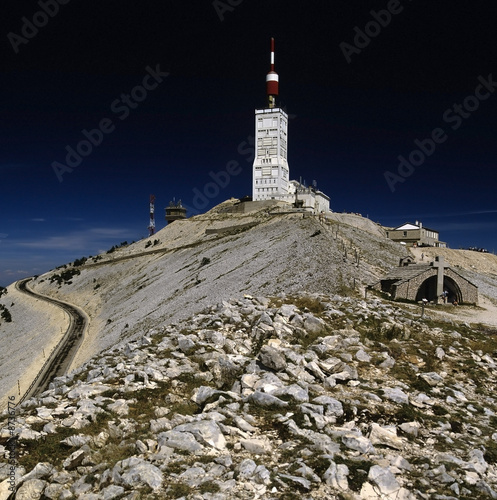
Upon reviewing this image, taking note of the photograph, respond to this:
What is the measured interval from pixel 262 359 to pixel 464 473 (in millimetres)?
6650

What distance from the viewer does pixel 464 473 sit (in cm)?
895

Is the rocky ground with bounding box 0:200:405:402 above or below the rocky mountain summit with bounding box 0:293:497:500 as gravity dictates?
above

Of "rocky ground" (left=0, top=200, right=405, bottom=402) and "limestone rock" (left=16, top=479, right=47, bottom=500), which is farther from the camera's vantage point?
"rocky ground" (left=0, top=200, right=405, bottom=402)

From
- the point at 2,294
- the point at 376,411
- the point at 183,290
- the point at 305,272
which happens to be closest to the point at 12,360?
the point at 183,290

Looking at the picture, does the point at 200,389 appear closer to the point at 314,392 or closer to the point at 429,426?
the point at 314,392

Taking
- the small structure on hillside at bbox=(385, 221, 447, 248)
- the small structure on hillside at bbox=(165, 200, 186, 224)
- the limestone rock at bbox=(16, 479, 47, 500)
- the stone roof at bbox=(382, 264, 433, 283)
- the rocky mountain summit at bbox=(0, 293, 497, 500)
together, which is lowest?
the limestone rock at bbox=(16, 479, 47, 500)

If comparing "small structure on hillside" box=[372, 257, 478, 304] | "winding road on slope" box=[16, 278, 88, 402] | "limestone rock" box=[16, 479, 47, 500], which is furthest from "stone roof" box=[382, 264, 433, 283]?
"winding road on slope" box=[16, 278, 88, 402]

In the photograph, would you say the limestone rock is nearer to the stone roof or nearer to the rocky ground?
the rocky ground

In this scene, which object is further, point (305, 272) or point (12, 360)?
point (12, 360)

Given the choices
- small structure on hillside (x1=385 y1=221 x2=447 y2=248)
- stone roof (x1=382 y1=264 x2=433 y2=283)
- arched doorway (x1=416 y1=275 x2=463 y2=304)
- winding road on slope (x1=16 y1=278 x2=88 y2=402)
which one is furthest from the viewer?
small structure on hillside (x1=385 y1=221 x2=447 y2=248)

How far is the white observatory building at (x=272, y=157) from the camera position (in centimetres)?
9944

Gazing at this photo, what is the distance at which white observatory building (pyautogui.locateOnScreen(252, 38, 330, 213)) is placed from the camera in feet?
326

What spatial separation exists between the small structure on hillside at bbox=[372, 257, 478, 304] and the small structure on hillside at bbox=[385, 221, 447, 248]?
1898 inches

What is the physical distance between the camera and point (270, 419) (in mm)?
10758
